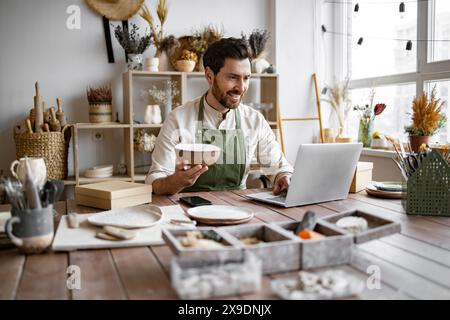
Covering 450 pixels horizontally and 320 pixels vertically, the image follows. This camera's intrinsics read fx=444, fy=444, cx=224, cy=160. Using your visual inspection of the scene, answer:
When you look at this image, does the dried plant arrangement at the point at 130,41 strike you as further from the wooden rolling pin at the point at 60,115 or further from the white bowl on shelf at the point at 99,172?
the white bowl on shelf at the point at 99,172

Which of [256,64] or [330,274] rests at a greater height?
[256,64]

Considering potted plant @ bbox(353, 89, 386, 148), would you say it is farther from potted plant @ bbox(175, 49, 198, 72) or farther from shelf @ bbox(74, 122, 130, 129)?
shelf @ bbox(74, 122, 130, 129)

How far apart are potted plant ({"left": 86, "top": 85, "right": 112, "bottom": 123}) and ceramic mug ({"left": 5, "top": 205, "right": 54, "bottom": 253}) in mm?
2431

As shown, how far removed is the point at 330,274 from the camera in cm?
94

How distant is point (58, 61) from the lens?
3578 millimetres

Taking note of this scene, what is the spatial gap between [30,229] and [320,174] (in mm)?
1002

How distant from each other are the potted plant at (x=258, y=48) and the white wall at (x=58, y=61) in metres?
0.54

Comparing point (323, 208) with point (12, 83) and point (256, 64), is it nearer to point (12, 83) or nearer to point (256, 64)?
point (256, 64)

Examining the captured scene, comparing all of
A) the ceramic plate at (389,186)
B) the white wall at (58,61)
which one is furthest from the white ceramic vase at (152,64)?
the ceramic plate at (389,186)

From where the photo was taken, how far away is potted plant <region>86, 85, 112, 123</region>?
345 centimetres

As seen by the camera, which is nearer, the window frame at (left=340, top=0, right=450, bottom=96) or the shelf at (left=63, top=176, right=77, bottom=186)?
the window frame at (left=340, top=0, right=450, bottom=96)

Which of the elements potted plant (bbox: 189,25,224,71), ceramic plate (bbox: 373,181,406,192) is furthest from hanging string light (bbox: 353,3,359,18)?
ceramic plate (bbox: 373,181,406,192)

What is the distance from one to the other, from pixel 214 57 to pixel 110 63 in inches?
59.5
